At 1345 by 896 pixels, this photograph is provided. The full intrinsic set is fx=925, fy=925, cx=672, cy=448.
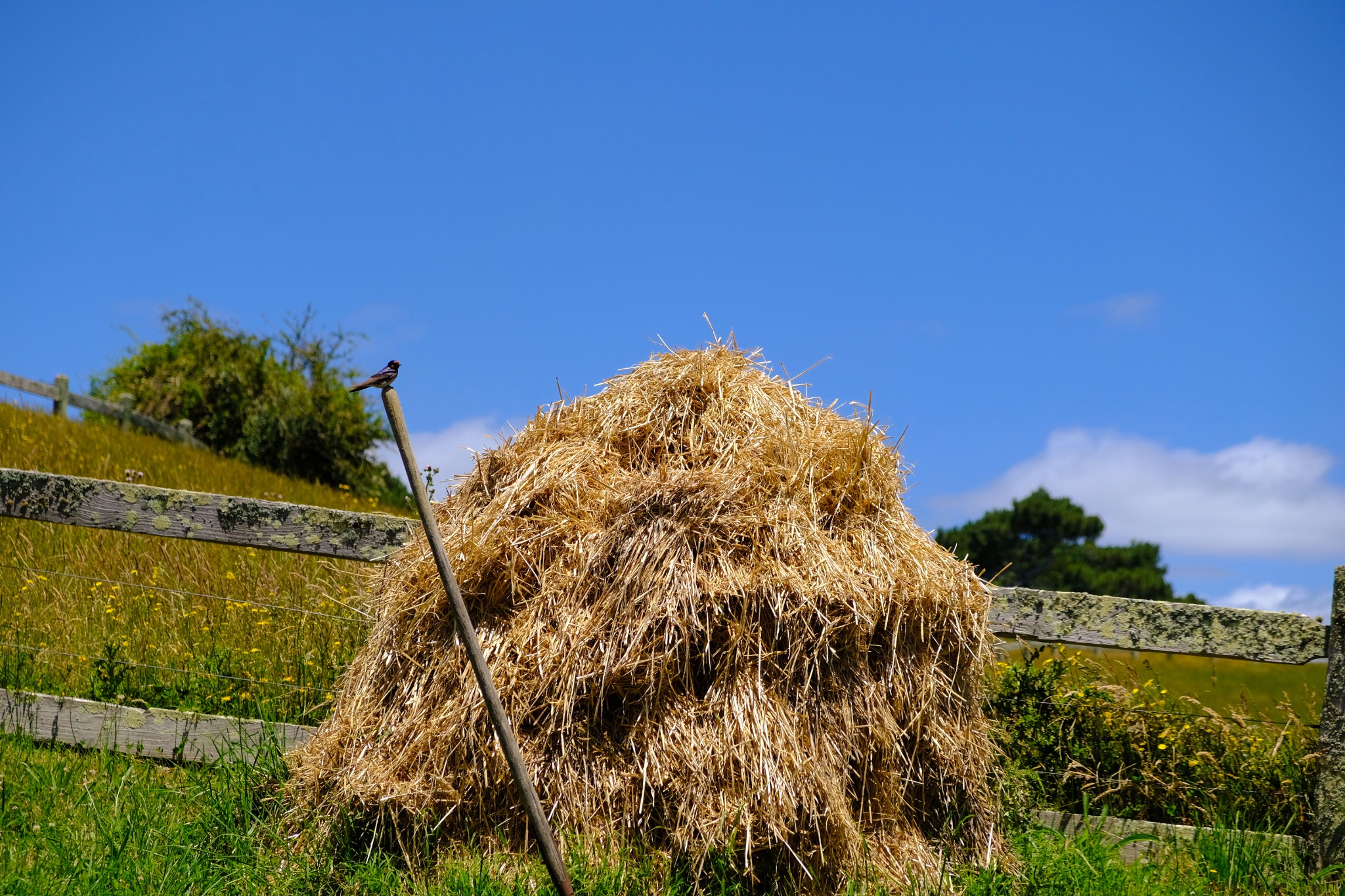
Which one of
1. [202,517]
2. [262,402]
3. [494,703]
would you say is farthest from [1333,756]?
[262,402]

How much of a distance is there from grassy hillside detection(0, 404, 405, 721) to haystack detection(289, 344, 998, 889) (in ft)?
3.88

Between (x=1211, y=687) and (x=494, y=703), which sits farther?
(x=1211, y=687)

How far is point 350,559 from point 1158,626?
14.6 ft

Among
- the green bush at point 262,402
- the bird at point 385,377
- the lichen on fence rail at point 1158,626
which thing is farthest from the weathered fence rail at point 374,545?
the green bush at point 262,402

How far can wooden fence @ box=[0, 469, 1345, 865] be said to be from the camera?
4812 millimetres

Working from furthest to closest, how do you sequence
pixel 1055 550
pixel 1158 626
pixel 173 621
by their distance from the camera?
pixel 1055 550 < pixel 173 621 < pixel 1158 626

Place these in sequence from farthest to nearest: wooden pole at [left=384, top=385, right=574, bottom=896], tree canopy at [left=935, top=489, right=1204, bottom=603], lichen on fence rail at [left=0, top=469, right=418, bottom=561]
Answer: tree canopy at [left=935, top=489, right=1204, bottom=603] < lichen on fence rail at [left=0, top=469, right=418, bottom=561] < wooden pole at [left=384, top=385, right=574, bottom=896]

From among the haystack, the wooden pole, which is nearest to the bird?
the wooden pole

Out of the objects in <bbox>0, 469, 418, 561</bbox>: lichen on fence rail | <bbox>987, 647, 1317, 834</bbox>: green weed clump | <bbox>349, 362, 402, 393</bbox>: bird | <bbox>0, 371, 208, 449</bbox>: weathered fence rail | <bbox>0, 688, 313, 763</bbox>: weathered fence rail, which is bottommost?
<bbox>0, 688, 313, 763</bbox>: weathered fence rail

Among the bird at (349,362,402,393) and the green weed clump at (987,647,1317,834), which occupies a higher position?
the bird at (349,362,402,393)

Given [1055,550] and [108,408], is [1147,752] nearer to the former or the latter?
[108,408]

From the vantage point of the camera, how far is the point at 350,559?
5.21 m

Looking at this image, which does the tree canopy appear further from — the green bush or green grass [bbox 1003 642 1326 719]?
green grass [bbox 1003 642 1326 719]

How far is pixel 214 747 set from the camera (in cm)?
515
